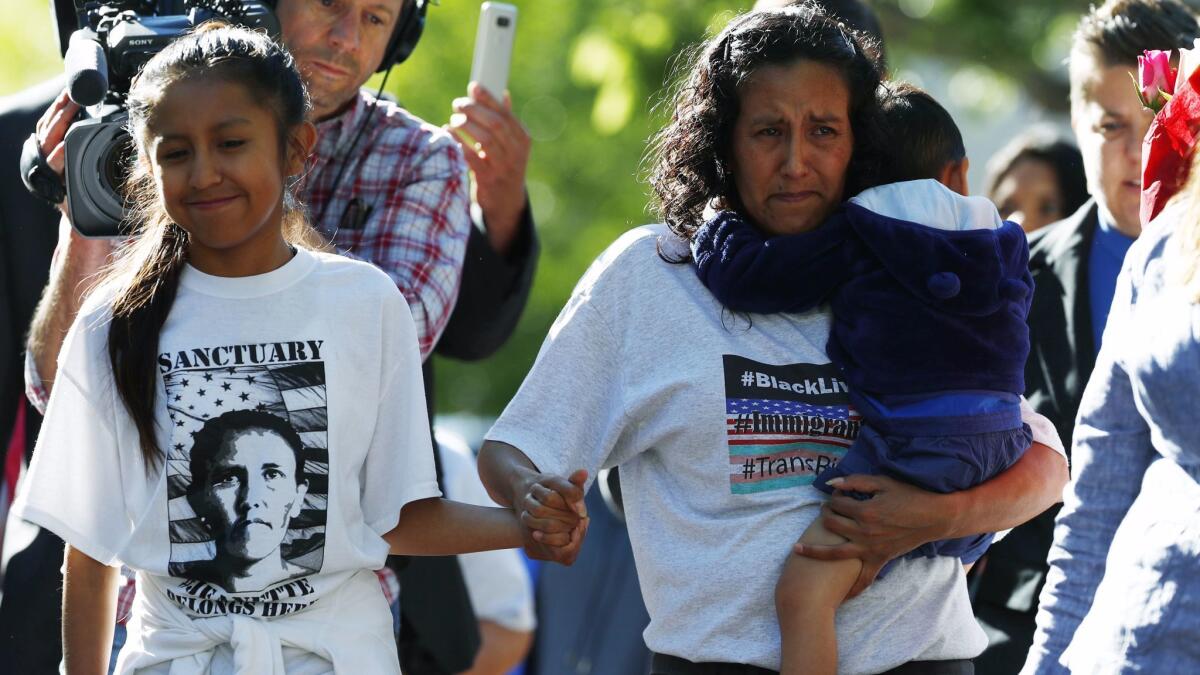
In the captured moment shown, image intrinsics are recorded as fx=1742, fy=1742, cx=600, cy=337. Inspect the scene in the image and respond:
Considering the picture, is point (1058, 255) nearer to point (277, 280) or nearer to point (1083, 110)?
point (1083, 110)

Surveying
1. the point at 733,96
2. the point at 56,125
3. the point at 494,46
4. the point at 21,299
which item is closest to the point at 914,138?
the point at 733,96

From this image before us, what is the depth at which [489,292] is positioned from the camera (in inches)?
147

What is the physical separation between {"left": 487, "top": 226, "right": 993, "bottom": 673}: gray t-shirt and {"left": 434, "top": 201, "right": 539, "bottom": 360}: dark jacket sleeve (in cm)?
84

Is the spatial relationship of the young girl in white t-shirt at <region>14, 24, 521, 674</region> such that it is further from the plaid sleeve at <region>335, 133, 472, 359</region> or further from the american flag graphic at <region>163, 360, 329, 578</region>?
the plaid sleeve at <region>335, 133, 472, 359</region>

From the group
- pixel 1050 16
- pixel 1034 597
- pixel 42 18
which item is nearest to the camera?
pixel 1034 597

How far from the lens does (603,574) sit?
6.40 meters

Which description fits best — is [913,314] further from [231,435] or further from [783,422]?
[231,435]

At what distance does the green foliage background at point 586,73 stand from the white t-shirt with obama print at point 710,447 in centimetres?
594

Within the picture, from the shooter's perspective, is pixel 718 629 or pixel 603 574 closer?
pixel 718 629

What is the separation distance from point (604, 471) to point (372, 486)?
62cm

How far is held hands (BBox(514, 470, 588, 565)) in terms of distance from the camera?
262cm

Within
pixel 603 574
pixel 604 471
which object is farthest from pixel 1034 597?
pixel 603 574

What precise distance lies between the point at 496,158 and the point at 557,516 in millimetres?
1262

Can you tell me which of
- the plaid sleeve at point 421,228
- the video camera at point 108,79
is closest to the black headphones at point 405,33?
the plaid sleeve at point 421,228
